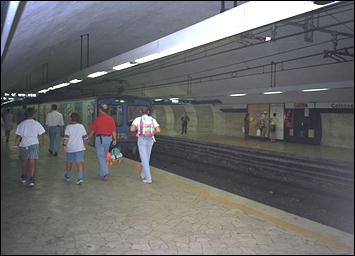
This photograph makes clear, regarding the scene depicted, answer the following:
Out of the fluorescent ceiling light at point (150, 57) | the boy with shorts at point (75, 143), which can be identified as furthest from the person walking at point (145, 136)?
the fluorescent ceiling light at point (150, 57)

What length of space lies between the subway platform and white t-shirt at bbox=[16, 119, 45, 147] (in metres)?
0.85

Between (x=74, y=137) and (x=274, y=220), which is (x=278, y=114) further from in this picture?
(x=274, y=220)

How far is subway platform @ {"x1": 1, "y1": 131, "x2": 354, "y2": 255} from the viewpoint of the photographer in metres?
3.71

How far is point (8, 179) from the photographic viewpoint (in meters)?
7.40

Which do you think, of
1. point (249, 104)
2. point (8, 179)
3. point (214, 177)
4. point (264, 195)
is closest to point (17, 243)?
point (8, 179)

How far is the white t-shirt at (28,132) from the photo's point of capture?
6641mm

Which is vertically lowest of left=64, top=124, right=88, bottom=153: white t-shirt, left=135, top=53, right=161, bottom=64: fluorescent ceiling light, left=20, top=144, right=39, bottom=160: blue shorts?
left=20, top=144, right=39, bottom=160: blue shorts

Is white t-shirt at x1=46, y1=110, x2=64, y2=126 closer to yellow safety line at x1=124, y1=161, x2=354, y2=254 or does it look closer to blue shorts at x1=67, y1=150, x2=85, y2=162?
blue shorts at x1=67, y1=150, x2=85, y2=162

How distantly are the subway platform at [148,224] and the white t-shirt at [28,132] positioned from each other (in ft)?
2.79

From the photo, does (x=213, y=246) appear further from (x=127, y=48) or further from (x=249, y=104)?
(x=249, y=104)

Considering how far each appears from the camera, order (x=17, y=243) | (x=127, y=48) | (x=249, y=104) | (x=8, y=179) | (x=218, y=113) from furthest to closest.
Answer: (x=218, y=113) < (x=249, y=104) < (x=127, y=48) < (x=8, y=179) < (x=17, y=243)

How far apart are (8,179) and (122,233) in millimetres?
4349

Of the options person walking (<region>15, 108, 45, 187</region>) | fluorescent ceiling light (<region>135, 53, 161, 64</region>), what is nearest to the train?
fluorescent ceiling light (<region>135, 53, 161, 64</region>)

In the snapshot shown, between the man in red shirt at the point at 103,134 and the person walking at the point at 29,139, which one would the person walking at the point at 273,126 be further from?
the person walking at the point at 29,139
